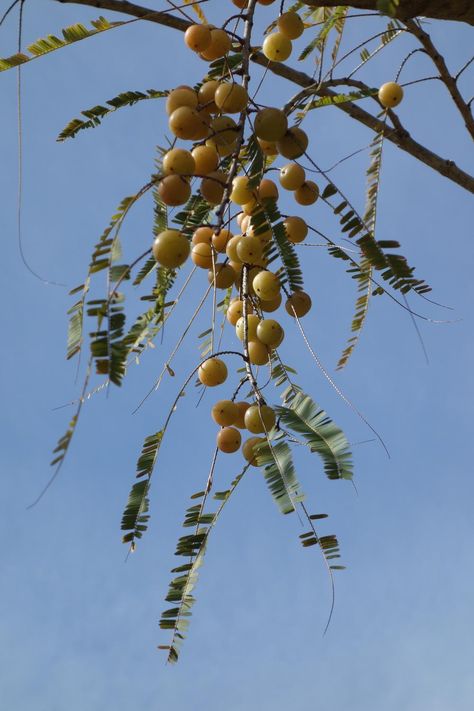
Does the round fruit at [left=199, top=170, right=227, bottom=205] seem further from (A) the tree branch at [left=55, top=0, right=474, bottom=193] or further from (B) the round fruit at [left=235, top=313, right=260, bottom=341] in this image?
(A) the tree branch at [left=55, top=0, right=474, bottom=193]

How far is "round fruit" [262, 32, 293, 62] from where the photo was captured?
1728 mm

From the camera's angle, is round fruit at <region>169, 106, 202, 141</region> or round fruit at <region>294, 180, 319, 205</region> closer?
round fruit at <region>169, 106, 202, 141</region>

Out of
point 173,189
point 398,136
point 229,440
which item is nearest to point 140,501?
point 229,440

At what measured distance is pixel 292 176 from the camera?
158 centimetres

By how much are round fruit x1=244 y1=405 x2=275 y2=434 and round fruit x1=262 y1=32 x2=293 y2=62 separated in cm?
80

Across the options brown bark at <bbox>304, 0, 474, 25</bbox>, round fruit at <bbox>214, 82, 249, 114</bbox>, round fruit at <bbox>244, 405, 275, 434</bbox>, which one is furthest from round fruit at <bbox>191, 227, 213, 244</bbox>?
brown bark at <bbox>304, 0, 474, 25</bbox>

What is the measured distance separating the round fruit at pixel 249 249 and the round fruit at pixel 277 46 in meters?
0.55

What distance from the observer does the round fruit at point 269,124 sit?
146 centimetres

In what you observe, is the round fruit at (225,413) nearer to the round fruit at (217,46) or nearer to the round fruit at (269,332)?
the round fruit at (269,332)

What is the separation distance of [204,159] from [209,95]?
159mm

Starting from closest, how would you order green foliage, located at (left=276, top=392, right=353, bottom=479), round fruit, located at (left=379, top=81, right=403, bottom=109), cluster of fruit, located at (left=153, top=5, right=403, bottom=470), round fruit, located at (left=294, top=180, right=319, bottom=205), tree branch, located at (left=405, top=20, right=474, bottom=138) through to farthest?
1. green foliage, located at (left=276, top=392, right=353, bottom=479)
2. cluster of fruit, located at (left=153, top=5, right=403, bottom=470)
3. round fruit, located at (left=294, top=180, right=319, bottom=205)
4. round fruit, located at (left=379, top=81, right=403, bottom=109)
5. tree branch, located at (left=405, top=20, right=474, bottom=138)

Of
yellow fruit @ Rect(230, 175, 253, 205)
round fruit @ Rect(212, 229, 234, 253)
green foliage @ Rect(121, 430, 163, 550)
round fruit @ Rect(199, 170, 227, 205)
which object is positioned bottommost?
green foliage @ Rect(121, 430, 163, 550)

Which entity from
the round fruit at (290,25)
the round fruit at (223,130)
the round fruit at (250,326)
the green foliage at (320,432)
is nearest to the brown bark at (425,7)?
the round fruit at (290,25)

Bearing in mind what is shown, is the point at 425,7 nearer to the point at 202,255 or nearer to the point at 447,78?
the point at 202,255
